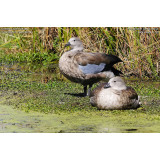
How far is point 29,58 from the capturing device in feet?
36.0

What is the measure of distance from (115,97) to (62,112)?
88 cm

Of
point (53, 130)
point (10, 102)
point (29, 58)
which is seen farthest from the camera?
point (29, 58)

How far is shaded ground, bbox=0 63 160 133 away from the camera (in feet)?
18.0

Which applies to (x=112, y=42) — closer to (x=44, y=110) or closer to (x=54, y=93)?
(x=54, y=93)

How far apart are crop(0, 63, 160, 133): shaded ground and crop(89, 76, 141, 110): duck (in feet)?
0.34

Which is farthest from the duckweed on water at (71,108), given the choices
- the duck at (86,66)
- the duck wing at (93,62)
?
the duck wing at (93,62)

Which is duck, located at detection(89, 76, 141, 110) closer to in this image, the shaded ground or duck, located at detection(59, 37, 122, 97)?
the shaded ground

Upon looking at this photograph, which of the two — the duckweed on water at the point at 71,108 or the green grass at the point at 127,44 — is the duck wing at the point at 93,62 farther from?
the green grass at the point at 127,44

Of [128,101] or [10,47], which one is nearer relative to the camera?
[128,101]

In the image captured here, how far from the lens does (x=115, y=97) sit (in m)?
6.18

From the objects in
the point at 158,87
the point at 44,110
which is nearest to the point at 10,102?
the point at 44,110

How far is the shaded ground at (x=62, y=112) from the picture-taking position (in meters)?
5.50

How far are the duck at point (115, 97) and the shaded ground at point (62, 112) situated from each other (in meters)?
0.10
